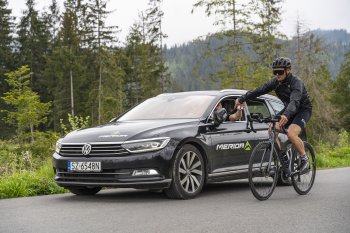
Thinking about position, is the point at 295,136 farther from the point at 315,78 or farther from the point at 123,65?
the point at 123,65

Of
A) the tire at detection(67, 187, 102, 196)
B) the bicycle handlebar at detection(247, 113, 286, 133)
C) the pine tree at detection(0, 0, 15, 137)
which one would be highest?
the pine tree at detection(0, 0, 15, 137)

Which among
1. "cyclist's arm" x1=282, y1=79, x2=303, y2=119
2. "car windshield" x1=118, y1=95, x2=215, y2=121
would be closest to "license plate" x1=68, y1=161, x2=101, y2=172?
"car windshield" x1=118, y1=95, x2=215, y2=121

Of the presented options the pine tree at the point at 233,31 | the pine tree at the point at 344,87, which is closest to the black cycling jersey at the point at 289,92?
the pine tree at the point at 233,31

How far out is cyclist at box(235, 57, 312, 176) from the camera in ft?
28.5

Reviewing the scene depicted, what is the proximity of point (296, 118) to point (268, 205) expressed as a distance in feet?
5.80

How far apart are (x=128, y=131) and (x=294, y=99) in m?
2.50

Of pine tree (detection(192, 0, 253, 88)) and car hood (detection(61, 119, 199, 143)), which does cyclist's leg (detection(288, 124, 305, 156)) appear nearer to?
car hood (detection(61, 119, 199, 143))

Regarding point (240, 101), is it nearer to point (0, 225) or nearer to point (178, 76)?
point (0, 225)

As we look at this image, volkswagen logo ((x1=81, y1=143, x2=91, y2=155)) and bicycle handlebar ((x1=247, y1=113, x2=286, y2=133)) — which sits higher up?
bicycle handlebar ((x1=247, y1=113, x2=286, y2=133))

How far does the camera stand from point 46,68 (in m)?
70.9

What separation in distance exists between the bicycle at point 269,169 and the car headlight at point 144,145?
1.34 metres

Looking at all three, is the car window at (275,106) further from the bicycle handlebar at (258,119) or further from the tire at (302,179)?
the tire at (302,179)

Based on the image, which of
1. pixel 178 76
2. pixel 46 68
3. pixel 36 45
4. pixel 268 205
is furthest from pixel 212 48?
pixel 178 76

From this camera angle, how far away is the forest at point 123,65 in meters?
33.9
